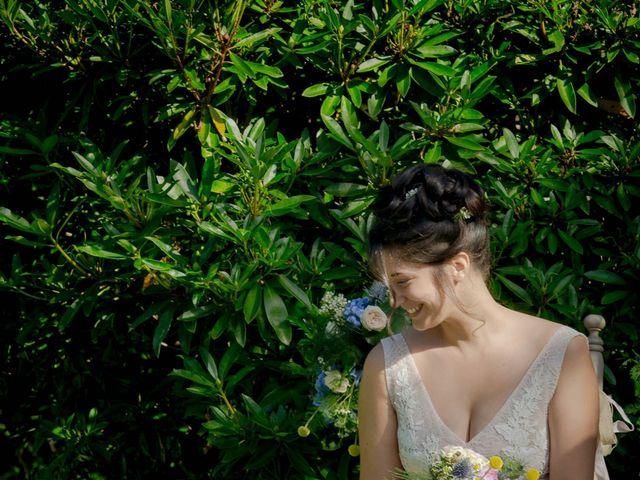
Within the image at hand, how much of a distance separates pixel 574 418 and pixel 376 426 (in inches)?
22.7

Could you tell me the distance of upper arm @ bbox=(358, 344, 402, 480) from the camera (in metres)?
2.85

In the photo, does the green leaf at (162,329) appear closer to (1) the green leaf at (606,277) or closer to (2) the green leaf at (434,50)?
(2) the green leaf at (434,50)

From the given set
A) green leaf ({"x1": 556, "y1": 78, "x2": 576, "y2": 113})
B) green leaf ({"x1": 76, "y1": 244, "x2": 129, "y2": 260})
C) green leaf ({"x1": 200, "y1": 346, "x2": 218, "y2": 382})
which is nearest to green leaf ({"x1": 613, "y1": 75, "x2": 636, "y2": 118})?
green leaf ({"x1": 556, "y1": 78, "x2": 576, "y2": 113})

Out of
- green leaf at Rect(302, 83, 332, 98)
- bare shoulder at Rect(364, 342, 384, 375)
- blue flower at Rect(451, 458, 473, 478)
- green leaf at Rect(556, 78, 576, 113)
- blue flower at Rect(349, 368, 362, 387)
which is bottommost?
blue flower at Rect(349, 368, 362, 387)

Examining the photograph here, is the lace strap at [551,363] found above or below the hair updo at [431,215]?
below

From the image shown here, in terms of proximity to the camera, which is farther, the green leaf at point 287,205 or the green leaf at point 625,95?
the green leaf at point 625,95

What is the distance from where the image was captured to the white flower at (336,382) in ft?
9.77

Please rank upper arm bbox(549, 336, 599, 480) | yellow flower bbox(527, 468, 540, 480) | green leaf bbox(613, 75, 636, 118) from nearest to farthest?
yellow flower bbox(527, 468, 540, 480) → upper arm bbox(549, 336, 599, 480) → green leaf bbox(613, 75, 636, 118)

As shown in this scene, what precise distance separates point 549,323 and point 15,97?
237 centimetres

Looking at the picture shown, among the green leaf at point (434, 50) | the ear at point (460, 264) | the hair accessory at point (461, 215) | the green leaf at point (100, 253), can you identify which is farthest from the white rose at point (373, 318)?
the green leaf at point (434, 50)

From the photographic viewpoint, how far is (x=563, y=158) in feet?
11.3

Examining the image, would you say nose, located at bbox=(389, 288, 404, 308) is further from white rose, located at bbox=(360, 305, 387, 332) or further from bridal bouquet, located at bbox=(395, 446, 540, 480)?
bridal bouquet, located at bbox=(395, 446, 540, 480)

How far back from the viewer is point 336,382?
9.78 feet

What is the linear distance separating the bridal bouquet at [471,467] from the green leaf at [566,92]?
4.76 feet
